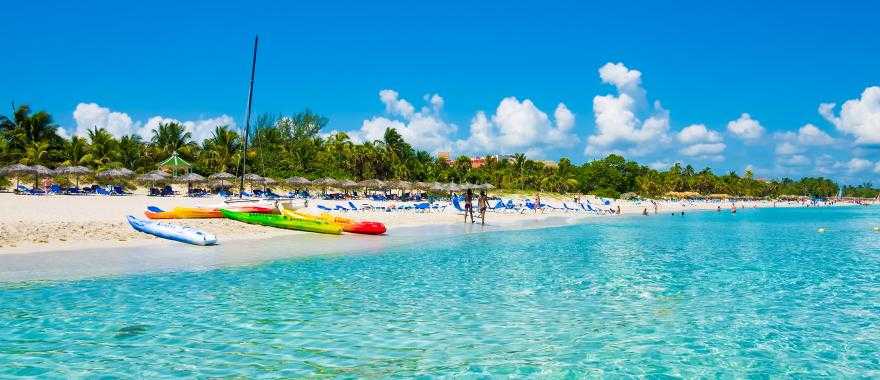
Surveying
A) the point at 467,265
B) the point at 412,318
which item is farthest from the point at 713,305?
the point at 467,265

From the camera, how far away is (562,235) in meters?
25.7

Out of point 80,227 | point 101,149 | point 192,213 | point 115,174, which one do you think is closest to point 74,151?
point 101,149

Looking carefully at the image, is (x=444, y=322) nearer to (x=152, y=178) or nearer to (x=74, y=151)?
(x=152, y=178)

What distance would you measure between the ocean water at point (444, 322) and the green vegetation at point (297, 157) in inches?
1416

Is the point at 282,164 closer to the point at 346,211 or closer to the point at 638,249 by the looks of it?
the point at 346,211

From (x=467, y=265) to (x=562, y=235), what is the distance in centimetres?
1204

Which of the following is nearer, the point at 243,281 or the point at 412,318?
the point at 412,318

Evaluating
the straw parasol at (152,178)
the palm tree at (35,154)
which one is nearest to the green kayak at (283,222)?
the straw parasol at (152,178)

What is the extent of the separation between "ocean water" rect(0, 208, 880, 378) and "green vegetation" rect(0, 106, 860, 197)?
118 ft

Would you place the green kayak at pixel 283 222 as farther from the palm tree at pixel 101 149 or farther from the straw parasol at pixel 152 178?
the palm tree at pixel 101 149

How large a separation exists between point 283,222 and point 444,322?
46.6ft

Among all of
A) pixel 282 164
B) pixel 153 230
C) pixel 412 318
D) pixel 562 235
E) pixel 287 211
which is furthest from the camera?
pixel 282 164

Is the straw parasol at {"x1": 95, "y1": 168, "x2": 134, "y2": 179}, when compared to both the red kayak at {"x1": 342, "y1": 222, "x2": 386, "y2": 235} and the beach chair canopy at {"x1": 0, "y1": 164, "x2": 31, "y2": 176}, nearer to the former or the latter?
the beach chair canopy at {"x1": 0, "y1": 164, "x2": 31, "y2": 176}

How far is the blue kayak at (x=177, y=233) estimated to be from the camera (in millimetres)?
16484
